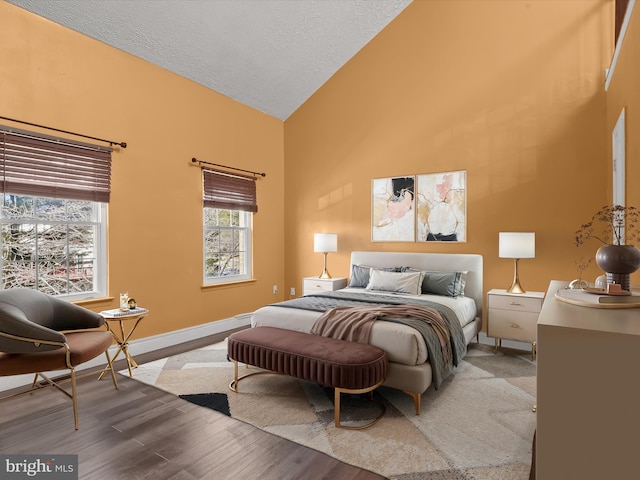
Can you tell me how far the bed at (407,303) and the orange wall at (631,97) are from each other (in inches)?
67.4

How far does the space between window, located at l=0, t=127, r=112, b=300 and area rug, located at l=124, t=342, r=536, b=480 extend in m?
1.19

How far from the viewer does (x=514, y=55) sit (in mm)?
4422

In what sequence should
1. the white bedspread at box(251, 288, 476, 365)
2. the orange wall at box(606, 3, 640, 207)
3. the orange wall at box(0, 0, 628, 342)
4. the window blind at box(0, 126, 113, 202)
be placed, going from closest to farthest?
1. the orange wall at box(606, 3, 640, 207)
2. the white bedspread at box(251, 288, 476, 365)
3. the window blind at box(0, 126, 113, 202)
4. the orange wall at box(0, 0, 628, 342)

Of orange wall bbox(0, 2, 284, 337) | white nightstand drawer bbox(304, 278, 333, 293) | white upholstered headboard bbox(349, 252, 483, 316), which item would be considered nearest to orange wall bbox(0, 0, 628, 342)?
orange wall bbox(0, 2, 284, 337)

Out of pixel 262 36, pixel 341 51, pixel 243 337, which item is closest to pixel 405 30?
pixel 341 51

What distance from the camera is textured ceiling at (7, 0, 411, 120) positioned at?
3.69 metres

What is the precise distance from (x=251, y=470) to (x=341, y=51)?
16.9 ft

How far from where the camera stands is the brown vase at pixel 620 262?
1583mm

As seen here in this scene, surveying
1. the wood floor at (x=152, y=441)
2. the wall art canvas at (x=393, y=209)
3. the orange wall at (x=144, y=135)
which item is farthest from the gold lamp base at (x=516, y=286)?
the orange wall at (x=144, y=135)

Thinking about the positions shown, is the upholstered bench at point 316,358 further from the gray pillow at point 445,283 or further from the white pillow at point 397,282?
the gray pillow at point 445,283

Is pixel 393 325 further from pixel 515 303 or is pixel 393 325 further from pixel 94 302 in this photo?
pixel 94 302

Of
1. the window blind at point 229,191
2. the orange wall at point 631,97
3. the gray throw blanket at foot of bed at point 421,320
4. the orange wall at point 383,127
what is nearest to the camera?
the orange wall at point 631,97

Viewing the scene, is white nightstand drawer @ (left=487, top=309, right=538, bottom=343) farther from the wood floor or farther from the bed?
the wood floor

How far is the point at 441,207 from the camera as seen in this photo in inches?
191
